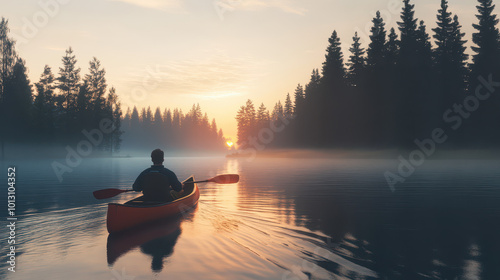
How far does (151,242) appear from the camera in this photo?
7617 mm

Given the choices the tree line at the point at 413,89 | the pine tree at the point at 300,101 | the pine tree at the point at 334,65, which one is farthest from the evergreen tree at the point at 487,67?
the pine tree at the point at 300,101

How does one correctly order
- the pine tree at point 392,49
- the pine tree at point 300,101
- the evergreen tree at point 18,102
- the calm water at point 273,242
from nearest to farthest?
the calm water at point 273,242 → the pine tree at point 392,49 → the evergreen tree at point 18,102 → the pine tree at point 300,101

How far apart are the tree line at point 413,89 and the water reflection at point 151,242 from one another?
44.9 m

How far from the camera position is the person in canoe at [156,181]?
9.58 m

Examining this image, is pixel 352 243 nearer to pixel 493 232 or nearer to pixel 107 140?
pixel 493 232

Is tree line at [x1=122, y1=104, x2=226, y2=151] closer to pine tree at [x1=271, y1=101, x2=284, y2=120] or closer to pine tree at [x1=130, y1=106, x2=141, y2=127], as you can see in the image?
pine tree at [x1=130, y1=106, x2=141, y2=127]

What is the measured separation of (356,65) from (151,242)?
54852 mm

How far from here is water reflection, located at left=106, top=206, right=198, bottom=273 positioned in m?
6.43

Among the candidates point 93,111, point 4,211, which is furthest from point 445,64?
point 93,111

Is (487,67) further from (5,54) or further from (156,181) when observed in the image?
(5,54)

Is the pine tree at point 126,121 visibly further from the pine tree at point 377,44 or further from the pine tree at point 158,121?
the pine tree at point 377,44

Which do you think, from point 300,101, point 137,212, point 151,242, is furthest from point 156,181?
point 300,101

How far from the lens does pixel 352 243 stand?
24.3 feet

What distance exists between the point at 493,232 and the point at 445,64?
4673 centimetres
